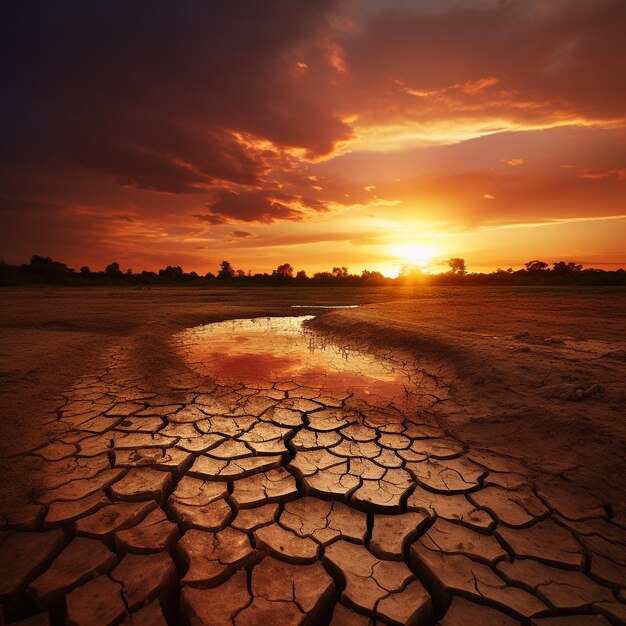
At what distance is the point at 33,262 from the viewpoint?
33719mm

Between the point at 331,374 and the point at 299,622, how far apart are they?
3339 millimetres

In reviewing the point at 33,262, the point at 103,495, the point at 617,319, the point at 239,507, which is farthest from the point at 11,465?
the point at 33,262

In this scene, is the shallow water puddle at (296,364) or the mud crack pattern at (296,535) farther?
the shallow water puddle at (296,364)

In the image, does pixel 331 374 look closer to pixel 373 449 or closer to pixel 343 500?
pixel 373 449

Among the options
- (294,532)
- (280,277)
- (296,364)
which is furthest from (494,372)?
(280,277)

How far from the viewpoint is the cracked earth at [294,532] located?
1.45m

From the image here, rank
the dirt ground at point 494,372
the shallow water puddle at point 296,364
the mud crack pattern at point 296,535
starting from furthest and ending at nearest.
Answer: the shallow water puddle at point 296,364 < the dirt ground at point 494,372 < the mud crack pattern at point 296,535

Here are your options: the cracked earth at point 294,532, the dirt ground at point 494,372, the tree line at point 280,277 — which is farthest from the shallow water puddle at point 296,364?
the tree line at point 280,277

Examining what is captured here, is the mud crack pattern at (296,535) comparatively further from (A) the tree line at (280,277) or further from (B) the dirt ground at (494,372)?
(A) the tree line at (280,277)

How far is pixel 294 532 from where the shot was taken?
1842 millimetres

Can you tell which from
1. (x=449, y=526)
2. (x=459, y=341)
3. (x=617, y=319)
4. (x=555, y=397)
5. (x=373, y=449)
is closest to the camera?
(x=449, y=526)

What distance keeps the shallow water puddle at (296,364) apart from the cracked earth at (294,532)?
1131 millimetres

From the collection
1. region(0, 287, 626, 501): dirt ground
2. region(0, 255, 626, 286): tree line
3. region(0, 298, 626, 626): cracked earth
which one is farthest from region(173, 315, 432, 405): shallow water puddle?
region(0, 255, 626, 286): tree line

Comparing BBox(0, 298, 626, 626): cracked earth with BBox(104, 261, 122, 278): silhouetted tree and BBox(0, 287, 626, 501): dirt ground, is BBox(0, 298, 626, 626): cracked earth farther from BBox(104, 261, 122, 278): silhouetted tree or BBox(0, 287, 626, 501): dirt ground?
BBox(104, 261, 122, 278): silhouetted tree
